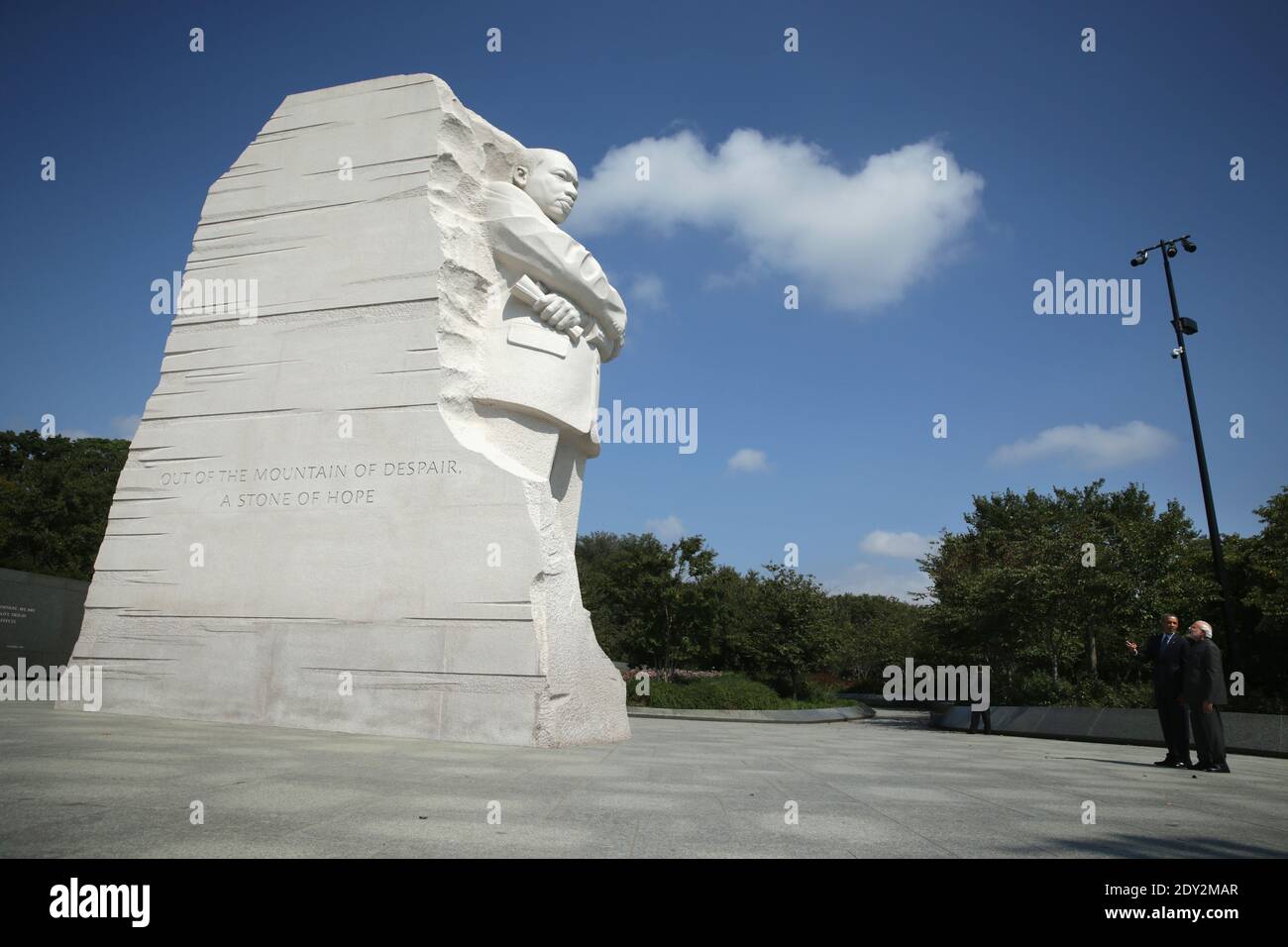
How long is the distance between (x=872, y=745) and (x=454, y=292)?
8.40 metres

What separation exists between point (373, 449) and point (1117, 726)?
43.5 feet

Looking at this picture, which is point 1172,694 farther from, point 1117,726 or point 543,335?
point 543,335

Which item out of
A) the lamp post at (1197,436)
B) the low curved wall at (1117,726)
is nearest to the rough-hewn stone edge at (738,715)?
the low curved wall at (1117,726)

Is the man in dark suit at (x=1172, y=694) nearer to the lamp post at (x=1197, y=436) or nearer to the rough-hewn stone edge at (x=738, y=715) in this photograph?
the lamp post at (x=1197, y=436)

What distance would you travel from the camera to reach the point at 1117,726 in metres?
14.5

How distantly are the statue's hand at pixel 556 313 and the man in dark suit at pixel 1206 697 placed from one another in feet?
25.6

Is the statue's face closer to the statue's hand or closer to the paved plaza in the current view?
the statue's hand

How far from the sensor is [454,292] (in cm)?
1001

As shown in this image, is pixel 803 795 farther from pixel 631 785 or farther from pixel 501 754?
pixel 501 754

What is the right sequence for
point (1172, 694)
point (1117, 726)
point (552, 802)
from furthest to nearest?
point (1117, 726), point (1172, 694), point (552, 802)

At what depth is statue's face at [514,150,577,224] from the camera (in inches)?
442

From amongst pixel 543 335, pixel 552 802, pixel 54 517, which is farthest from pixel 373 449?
pixel 54 517

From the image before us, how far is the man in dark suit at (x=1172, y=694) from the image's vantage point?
9211mm

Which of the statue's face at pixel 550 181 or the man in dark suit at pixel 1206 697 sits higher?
the statue's face at pixel 550 181
